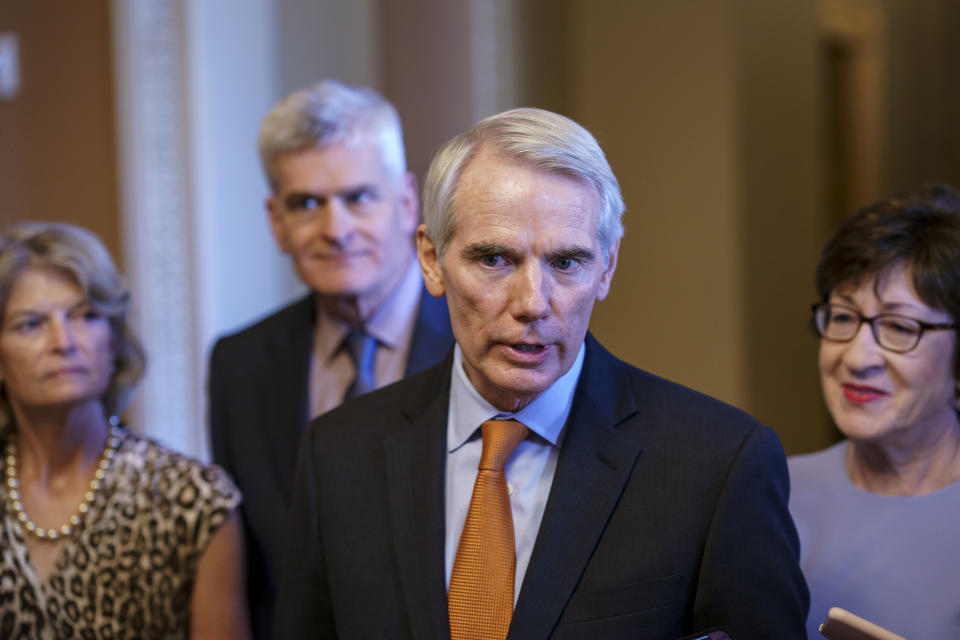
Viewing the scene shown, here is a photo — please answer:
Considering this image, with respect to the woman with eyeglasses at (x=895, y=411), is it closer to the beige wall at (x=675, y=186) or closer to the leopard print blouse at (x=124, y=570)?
A: the leopard print blouse at (x=124, y=570)

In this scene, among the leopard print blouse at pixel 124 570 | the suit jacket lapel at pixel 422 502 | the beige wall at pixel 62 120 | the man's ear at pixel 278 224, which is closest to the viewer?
the suit jacket lapel at pixel 422 502

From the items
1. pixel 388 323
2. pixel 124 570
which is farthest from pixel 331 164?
pixel 124 570

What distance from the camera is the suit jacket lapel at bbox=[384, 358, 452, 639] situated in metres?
1.52

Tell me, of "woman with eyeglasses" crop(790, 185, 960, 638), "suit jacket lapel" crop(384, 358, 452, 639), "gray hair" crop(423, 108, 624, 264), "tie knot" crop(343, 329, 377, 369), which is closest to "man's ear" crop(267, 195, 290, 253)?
"tie knot" crop(343, 329, 377, 369)

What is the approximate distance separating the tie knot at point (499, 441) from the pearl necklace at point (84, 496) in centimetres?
105

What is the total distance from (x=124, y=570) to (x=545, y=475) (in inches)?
40.7

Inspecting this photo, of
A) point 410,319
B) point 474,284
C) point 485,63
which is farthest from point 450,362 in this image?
point 485,63

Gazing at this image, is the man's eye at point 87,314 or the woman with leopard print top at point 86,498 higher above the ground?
the man's eye at point 87,314

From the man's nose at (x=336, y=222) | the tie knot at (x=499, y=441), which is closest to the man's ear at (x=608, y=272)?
the tie knot at (x=499, y=441)

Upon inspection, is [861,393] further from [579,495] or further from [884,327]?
[579,495]

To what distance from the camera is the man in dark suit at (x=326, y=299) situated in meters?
2.32

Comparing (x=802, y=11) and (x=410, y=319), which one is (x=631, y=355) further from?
(x=410, y=319)

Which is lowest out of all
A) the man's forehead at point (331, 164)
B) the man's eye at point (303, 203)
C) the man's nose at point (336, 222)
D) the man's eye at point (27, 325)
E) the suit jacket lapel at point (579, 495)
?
the suit jacket lapel at point (579, 495)

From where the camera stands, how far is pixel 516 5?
508 cm
